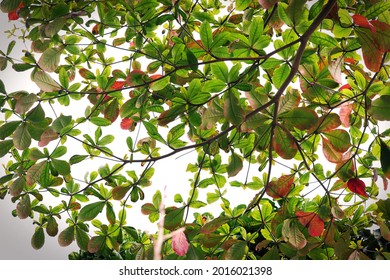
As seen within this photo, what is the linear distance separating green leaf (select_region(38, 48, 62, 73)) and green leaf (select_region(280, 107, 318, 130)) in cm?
38

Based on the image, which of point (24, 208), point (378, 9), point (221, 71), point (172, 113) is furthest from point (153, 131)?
point (378, 9)

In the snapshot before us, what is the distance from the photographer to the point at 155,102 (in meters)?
0.81

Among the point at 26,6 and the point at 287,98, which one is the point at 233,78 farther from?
the point at 26,6

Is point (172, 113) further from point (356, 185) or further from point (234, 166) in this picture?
point (356, 185)

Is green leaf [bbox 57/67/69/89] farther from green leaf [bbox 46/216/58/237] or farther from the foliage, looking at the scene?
green leaf [bbox 46/216/58/237]

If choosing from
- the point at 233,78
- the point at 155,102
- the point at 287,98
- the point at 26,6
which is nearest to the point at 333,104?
the point at 287,98

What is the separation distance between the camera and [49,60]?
0.70 meters

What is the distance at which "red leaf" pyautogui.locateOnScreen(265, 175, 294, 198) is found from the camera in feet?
2.47

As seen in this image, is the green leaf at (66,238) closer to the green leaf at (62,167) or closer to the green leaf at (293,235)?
the green leaf at (62,167)

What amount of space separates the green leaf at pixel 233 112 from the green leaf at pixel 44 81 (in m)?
0.28

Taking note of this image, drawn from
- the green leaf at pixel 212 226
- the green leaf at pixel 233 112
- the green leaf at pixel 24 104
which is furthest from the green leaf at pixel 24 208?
the green leaf at pixel 233 112

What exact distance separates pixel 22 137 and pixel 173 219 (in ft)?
0.88

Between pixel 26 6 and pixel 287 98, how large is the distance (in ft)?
1.54

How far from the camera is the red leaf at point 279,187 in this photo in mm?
753
